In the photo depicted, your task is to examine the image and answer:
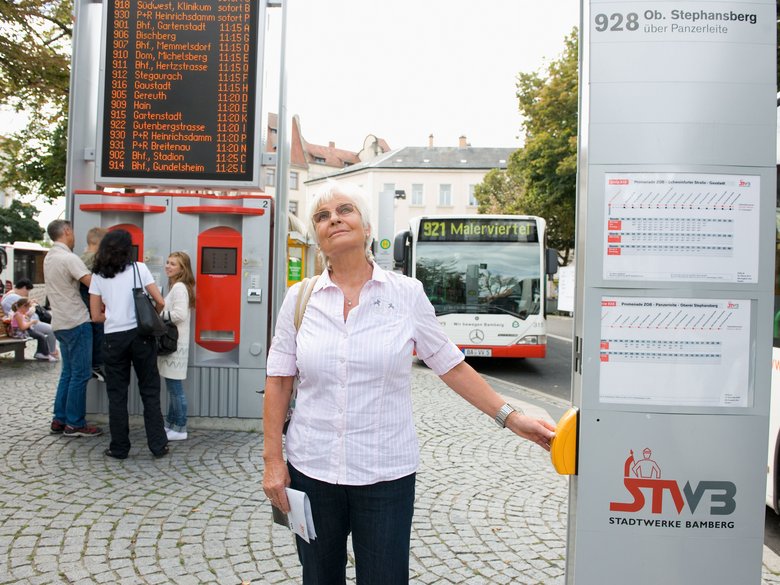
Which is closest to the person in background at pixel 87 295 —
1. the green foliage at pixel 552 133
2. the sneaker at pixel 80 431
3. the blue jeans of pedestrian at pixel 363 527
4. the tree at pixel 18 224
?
the sneaker at pixel 80 431

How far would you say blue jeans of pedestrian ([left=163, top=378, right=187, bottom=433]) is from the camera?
577 cm

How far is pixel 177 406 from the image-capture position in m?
5.82

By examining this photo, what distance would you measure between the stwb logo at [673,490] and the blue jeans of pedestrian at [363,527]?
0.78 meters

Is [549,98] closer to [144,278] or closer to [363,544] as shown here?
[144,278]

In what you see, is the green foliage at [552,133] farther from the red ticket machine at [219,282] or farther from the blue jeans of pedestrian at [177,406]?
the blue jeans of pedestrian at [177,406]

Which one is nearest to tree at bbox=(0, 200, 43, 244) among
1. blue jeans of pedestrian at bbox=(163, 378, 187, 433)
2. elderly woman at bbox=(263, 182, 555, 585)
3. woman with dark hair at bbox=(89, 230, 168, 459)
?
blue jeans of pedestrian at bbox=(163, 378, 187, 433)

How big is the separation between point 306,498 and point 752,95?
202cm

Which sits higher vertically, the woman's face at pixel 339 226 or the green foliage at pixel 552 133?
the green foliage at pixel 552 133

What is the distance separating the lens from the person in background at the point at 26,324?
1066cm

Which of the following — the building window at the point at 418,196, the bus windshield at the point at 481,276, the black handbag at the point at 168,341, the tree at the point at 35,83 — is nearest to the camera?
the black handbag at the point at 168,341

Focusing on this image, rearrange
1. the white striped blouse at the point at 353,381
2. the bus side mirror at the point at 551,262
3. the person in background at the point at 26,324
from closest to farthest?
the white striped blouse at the point at 353,381 < the person in background at the point at 26,324 < the bus side mirror at the point at 551,262

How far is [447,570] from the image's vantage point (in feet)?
11.1

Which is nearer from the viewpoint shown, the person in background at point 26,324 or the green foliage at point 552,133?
the person in background at point 26,324

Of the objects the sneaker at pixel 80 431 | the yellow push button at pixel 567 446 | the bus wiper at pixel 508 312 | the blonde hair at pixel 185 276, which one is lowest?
the sneaker at pixel 80 431
